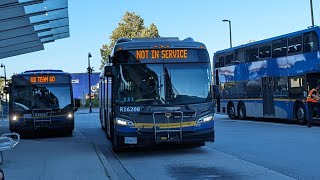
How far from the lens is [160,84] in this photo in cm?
1310

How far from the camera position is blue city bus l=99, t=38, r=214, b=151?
12.8m

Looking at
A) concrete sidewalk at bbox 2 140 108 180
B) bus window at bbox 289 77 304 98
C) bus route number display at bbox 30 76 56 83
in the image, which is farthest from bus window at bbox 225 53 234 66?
concrete sidewalk at bbox 2 140 108 180

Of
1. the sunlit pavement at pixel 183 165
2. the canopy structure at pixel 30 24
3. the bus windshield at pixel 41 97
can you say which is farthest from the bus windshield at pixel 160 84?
the canopy structure at pixel 30 24

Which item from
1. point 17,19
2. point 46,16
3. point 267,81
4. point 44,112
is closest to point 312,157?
point 44,112

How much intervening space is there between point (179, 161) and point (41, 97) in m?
10.1

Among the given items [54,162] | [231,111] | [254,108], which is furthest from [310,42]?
[54,162]

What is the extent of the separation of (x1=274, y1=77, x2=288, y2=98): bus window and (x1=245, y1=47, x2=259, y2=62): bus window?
2.49 metres

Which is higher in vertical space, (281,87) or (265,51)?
(265,51)

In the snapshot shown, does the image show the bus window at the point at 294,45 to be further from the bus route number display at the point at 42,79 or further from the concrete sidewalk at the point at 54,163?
the concrete sidewalk at the point at 54,163

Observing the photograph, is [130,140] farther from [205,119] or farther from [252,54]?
[252,54]

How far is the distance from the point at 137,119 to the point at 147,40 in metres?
2.64

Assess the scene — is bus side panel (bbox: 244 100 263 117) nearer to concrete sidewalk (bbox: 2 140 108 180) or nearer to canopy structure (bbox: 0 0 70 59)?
canopy structure (bbox: 0 0 70 59)

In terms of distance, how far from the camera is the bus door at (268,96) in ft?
83.4

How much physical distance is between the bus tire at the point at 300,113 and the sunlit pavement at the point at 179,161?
19.4 feet
